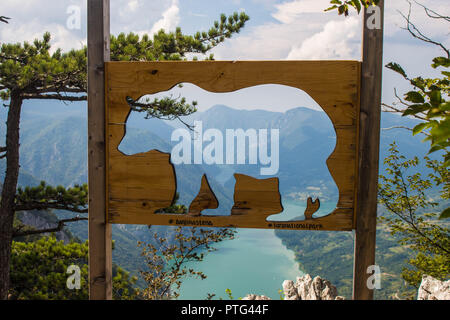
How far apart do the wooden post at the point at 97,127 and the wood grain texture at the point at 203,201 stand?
514 millimetres

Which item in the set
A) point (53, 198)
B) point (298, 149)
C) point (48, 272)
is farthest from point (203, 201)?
point (298, 149)

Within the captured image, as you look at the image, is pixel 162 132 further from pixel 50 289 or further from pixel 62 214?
pixel 50 289

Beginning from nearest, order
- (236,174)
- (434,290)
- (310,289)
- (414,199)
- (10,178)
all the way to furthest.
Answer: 1. (236,174)
2. (434,290)
3. (310,289)
4. (414,199)
5. (10,178)

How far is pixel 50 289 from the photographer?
Result: 500 centimetres

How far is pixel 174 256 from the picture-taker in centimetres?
440

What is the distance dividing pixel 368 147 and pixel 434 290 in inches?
73.3

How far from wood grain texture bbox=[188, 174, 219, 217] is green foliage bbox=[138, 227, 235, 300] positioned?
2.27m

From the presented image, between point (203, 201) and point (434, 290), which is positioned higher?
point (203, 201)

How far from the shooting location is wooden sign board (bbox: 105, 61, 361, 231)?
6.08ft

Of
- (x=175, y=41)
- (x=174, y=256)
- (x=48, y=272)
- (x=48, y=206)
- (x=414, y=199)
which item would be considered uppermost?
(x=175, y=41)

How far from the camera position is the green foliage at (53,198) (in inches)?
188

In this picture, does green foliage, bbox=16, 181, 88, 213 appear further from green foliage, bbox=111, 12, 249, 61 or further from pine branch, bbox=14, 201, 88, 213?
green foliage, bbox=111, 12, 249, 61

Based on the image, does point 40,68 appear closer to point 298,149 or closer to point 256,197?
point 256,197
